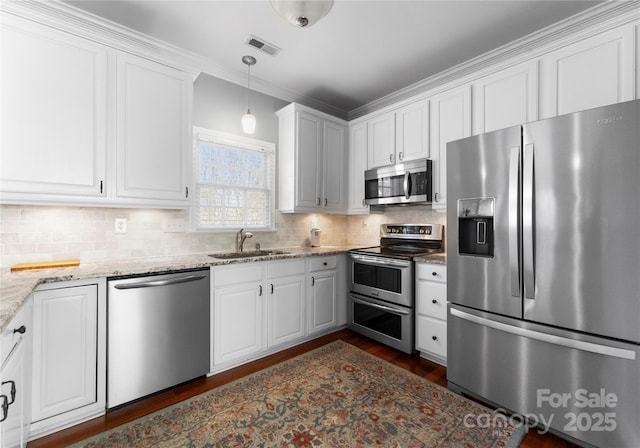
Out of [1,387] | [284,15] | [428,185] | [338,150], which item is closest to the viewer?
[1,387]

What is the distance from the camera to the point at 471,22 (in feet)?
7.72

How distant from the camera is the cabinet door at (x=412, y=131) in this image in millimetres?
3018

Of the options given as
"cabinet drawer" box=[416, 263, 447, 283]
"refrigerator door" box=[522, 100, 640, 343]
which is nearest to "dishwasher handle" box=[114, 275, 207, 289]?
"cabinet drawer" box=[416, 263, 447, 283]

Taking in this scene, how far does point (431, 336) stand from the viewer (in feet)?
8.79

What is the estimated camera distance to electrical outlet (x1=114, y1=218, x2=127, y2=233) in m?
2.49

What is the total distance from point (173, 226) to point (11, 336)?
166 cm

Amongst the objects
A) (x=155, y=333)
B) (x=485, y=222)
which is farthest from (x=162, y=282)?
(x=485, y=222)

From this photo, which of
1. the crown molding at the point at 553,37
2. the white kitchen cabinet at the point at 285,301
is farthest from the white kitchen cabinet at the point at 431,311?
the crown molding at the point at 553,37

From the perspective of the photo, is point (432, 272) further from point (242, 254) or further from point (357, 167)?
point (242, 254)

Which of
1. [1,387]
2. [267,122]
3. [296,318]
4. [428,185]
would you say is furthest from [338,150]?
[1,387]

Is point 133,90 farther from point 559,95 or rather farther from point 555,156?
point 559,95

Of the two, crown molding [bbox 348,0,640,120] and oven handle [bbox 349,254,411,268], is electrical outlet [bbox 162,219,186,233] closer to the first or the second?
oven handle [bbox 349,254,411,268]

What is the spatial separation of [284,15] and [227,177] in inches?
74.6

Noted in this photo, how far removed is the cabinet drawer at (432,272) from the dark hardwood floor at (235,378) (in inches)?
30.6
